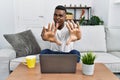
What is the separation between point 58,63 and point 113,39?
1.80 metres

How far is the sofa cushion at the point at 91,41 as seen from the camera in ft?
9.32

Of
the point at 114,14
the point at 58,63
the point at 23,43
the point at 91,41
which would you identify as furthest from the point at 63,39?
the point at 114,14

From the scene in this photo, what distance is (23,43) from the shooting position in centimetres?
263

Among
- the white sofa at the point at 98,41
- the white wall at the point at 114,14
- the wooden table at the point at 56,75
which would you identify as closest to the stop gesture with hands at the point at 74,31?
the wooden table at the point at 56,75

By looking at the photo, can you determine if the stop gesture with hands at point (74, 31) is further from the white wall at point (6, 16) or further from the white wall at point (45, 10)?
the white wall at point (6, 16)

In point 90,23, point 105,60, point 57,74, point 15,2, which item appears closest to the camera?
point 57,74

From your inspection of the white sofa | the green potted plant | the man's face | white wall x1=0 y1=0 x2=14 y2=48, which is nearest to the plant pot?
the green potted plant

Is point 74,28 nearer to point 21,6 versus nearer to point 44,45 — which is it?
point 44,45

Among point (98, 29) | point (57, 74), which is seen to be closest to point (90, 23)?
point (98, 29)

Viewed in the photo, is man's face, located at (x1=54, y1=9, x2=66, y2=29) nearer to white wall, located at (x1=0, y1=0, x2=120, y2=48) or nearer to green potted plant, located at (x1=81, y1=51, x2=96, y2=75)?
green potted plant, located at (x1=81, y1=51, x2=96, y2=75)

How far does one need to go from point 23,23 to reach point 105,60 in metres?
2.66

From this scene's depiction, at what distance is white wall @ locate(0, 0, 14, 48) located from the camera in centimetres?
428

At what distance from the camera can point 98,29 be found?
293cm

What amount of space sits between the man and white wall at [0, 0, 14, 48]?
2699 mm
